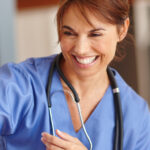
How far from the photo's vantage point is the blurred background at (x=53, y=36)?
343cm

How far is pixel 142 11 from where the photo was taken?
3424mm

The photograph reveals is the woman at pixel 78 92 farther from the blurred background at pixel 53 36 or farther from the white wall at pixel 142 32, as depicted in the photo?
the white wall at pixel 142 32

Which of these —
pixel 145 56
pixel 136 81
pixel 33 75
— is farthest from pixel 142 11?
pixel 33 75

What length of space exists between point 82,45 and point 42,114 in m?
0.29

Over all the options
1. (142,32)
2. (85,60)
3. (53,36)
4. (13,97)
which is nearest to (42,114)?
(13,97)

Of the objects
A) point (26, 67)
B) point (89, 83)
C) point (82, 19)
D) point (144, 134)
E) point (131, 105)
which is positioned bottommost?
point (144, 134)

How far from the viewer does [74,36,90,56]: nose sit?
40.4 inches

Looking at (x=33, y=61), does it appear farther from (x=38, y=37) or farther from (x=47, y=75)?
(x=38, y=37)

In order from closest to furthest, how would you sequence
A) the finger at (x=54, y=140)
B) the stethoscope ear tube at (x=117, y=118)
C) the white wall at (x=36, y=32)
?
the finger at (x=54, y=140)
the stethoscope ear tube at (x=117, y=118)
the white wall at (x=36, y=32)

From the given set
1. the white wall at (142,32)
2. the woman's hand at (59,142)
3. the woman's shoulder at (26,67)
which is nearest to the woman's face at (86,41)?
the woman's shoulder at (26,67)

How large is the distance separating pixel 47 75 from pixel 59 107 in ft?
0.43

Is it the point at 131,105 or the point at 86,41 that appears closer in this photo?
the point at 86,41

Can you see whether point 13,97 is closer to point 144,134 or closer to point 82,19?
point 82,19

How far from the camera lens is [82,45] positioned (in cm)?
103
